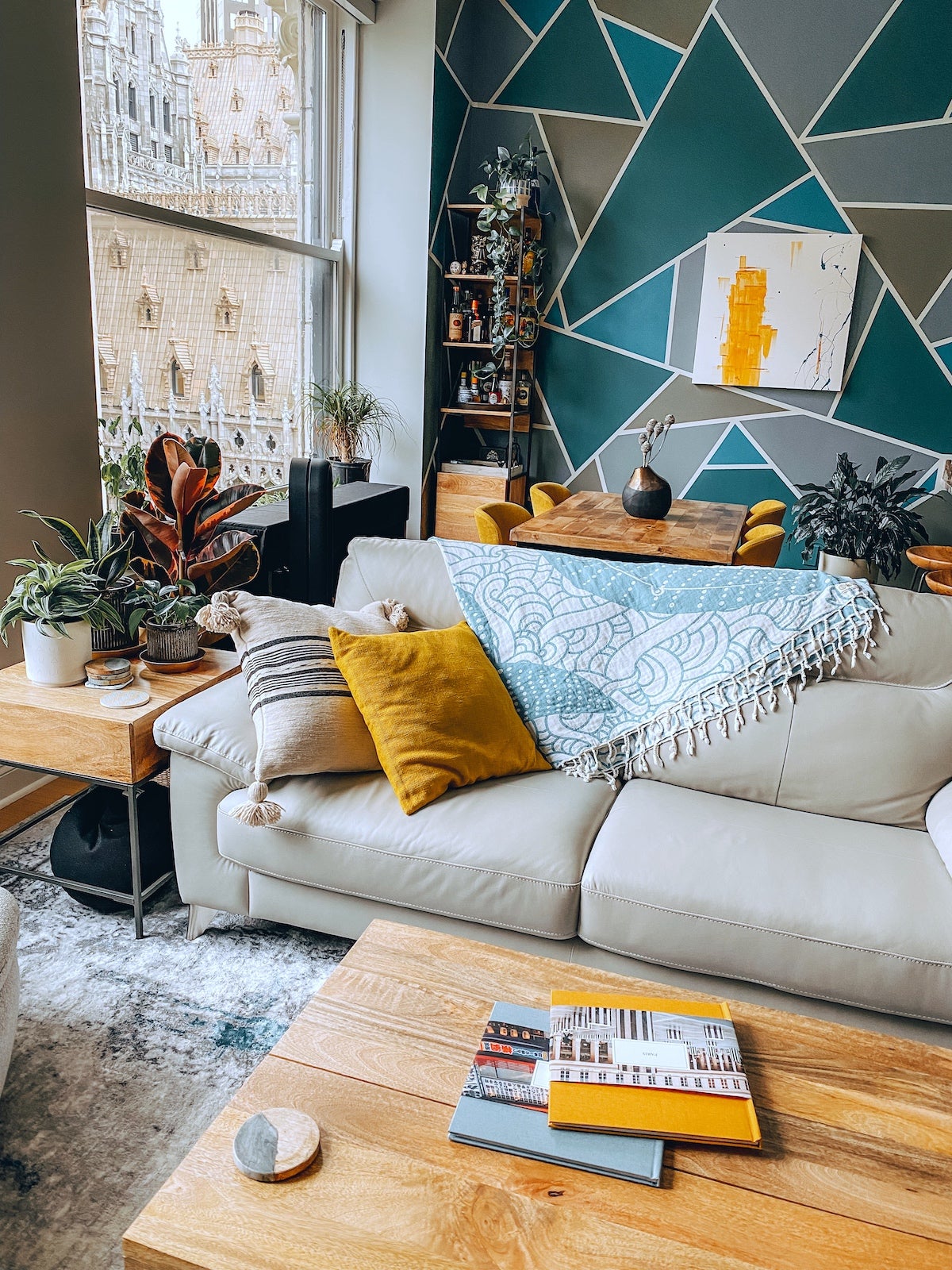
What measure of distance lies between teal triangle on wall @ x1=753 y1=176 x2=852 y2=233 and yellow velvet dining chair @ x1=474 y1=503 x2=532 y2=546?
2380 millimetres

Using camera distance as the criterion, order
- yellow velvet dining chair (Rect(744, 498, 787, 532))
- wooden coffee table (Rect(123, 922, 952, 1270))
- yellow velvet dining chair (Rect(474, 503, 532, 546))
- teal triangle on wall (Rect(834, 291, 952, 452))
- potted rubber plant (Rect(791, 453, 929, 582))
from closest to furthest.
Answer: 1. wooden coffee table (Rect(123, 922, 952, 1270))
2. yellow velvet dining chair (Rect(474, 503, 532, 546))
3. yellow velvet dining chair (Rect(744, 498, 787, 532))
4. potted rubber plant (Rect(791, 453, 929, 582))
5. teal triangle on wall (Rect(834, 291, 952, 452))

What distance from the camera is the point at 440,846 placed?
1869mm

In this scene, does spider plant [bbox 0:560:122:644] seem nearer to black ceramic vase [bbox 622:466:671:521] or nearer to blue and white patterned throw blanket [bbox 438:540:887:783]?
blue and white patterned throw blanket [bbox 438:540:887:783]

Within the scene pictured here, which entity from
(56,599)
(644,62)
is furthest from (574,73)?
(56,599)

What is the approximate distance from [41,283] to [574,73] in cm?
366

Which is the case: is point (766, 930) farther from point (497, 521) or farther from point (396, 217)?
point (396, 217)

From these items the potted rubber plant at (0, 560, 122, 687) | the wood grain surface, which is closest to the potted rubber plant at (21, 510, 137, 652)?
the potted rubber plant at (0, 560, 122, 687)

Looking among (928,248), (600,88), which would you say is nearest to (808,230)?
(928,248)

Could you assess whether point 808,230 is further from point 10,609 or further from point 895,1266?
point 895,1266

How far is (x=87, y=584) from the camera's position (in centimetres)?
219

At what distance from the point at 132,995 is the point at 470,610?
1150mm

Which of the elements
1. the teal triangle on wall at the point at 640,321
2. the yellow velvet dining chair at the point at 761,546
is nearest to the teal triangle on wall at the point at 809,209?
the teal triangle on wall at the point at 640,321

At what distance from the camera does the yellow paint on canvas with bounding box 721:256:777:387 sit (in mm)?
5152

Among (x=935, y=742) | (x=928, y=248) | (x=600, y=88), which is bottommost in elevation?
(x=935, y=742)
